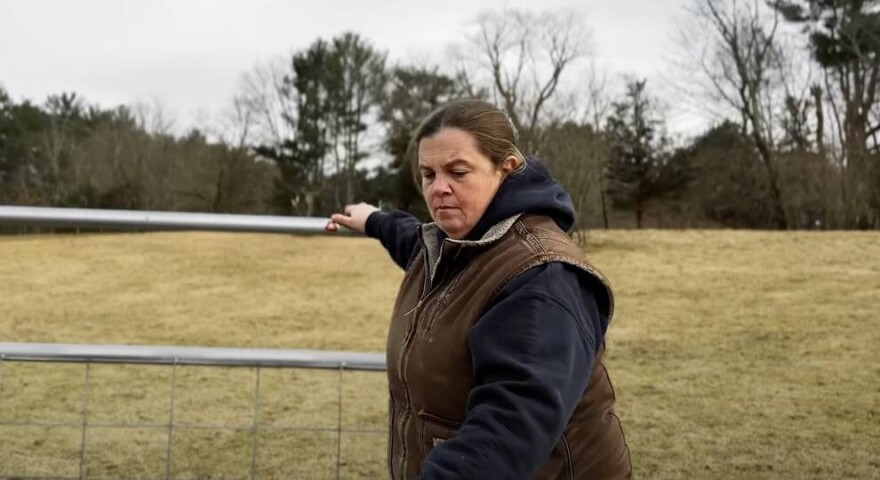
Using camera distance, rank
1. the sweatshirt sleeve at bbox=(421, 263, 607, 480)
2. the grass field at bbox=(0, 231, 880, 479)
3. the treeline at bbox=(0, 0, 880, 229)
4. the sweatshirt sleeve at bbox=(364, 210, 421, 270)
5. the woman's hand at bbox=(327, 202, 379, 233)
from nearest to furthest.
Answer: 1. the sweatshirt sleeve at bbox=(421, 263, 607, 480)
2. the sweatshirt sleeve at bbox=(364, 210, 421, 270)
3. the woman's hand at bbox=(327, 202, 379, 233)
4. the grass field at bbox=(0, 231, 880, 479)
5. the treeline at bbox=(0, 0, 880, 229)

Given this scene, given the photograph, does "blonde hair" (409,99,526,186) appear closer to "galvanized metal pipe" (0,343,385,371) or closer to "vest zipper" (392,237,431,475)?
"vest zipper" (392,237,431,475)

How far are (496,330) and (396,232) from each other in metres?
0.70

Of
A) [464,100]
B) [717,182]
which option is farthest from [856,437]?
[717,182]

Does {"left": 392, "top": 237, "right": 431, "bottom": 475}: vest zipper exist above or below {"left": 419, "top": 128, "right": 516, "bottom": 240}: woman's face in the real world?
below

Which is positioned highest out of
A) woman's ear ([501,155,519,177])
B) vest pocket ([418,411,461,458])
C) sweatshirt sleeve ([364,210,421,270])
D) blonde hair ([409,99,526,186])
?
blonde hair ([409,99,526,186])

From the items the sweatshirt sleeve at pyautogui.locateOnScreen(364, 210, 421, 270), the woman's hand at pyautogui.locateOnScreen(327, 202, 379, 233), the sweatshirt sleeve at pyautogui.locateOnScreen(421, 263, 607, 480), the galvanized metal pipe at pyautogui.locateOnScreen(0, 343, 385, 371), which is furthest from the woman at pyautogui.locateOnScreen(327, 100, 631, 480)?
the galvanized metal pipe at pyautogui.locateOnScreen(0, 343, 385, 371)

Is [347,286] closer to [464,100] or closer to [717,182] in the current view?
[464,100]

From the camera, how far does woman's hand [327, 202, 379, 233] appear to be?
168 centimetres

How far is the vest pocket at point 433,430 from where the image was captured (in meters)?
0.97

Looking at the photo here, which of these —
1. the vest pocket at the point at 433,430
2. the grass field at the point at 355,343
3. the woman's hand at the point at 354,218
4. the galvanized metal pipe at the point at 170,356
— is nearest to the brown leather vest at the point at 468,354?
the vest pocket at the point at 433,430

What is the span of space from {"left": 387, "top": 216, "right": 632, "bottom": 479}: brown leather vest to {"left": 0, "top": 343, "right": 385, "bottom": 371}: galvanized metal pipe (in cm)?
81

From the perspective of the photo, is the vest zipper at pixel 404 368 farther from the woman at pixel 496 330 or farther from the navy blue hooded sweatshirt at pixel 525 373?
the navy blue hooded sweatshirt at pixel 525 373

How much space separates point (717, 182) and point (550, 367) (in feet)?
94.9

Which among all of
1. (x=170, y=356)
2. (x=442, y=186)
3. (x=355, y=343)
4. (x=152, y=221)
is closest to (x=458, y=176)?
(x=442, y=186)
